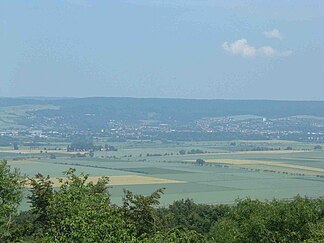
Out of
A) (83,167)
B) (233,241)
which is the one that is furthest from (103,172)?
(233,241)

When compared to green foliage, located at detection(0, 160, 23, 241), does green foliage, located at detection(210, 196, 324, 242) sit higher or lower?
lower

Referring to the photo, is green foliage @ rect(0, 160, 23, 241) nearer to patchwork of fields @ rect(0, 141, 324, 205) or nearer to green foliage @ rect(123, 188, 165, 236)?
green foliage @ rect(123, 188, 165, 236)

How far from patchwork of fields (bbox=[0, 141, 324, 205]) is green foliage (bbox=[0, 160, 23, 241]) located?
136ft

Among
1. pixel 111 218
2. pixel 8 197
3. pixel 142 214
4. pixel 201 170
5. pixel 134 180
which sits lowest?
pixel 201 170

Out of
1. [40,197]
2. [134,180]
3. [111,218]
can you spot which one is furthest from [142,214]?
[134,180]

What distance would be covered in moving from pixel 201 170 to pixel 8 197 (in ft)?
263

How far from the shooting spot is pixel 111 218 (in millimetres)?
15578

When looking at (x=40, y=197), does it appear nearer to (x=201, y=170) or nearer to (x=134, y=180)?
(x=134, y=180)

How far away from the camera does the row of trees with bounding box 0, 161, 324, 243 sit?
15.3m

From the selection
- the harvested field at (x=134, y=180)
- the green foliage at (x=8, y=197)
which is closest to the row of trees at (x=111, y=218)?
the green foliage at (x=8, y=197)

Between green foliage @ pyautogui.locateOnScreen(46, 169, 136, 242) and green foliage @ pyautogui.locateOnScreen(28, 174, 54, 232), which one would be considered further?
green foliage @ pyautogui.locateOnScreen(28, 174, 54, 232)

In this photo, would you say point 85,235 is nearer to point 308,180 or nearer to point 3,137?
point 308,180

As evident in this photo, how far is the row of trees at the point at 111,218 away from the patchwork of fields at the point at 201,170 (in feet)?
122

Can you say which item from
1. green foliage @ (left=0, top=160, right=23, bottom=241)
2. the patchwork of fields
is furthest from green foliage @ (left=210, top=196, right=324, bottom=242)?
the patchwork of fields
